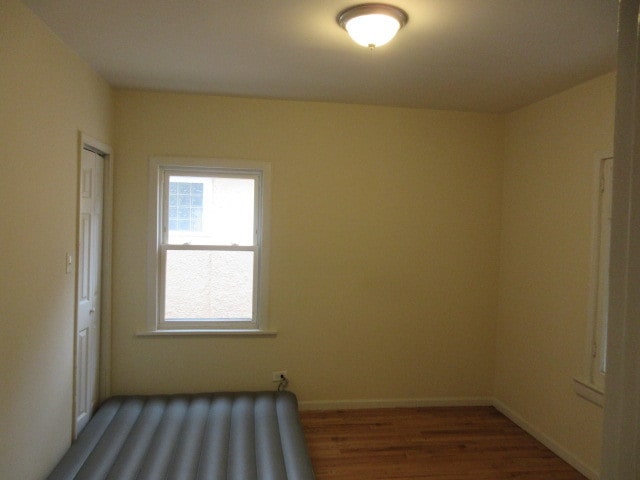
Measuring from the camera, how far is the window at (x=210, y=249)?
366cm

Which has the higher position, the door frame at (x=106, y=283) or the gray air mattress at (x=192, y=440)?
the door frame at (x=106, y=283)

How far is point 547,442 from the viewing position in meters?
3.29

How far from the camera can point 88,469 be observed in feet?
8.20

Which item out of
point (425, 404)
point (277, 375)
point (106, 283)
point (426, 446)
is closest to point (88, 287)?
point (106, 283)

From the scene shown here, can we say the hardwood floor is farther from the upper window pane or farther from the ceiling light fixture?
the ceiling light fixture

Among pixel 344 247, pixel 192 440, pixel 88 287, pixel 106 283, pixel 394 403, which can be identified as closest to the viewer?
pixel 192 440

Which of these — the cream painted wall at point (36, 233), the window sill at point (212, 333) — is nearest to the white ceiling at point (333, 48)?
the cream painted wall at point (36, 233)

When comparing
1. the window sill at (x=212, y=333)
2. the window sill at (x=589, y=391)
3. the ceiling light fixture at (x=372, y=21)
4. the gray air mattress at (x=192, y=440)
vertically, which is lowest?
the gray air mattress at (x=192, y=440)

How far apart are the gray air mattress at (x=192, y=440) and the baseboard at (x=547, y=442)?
1.85 m

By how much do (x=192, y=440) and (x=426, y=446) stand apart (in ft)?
5.49

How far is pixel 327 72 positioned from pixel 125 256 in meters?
2.14

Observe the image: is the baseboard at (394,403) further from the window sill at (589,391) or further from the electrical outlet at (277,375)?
the window sill at (589,391)

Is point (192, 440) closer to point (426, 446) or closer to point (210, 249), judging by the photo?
point (210, 249)

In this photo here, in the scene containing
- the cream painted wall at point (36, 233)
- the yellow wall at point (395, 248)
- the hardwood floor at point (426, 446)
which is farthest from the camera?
the yellow wall at point (395, 248)
